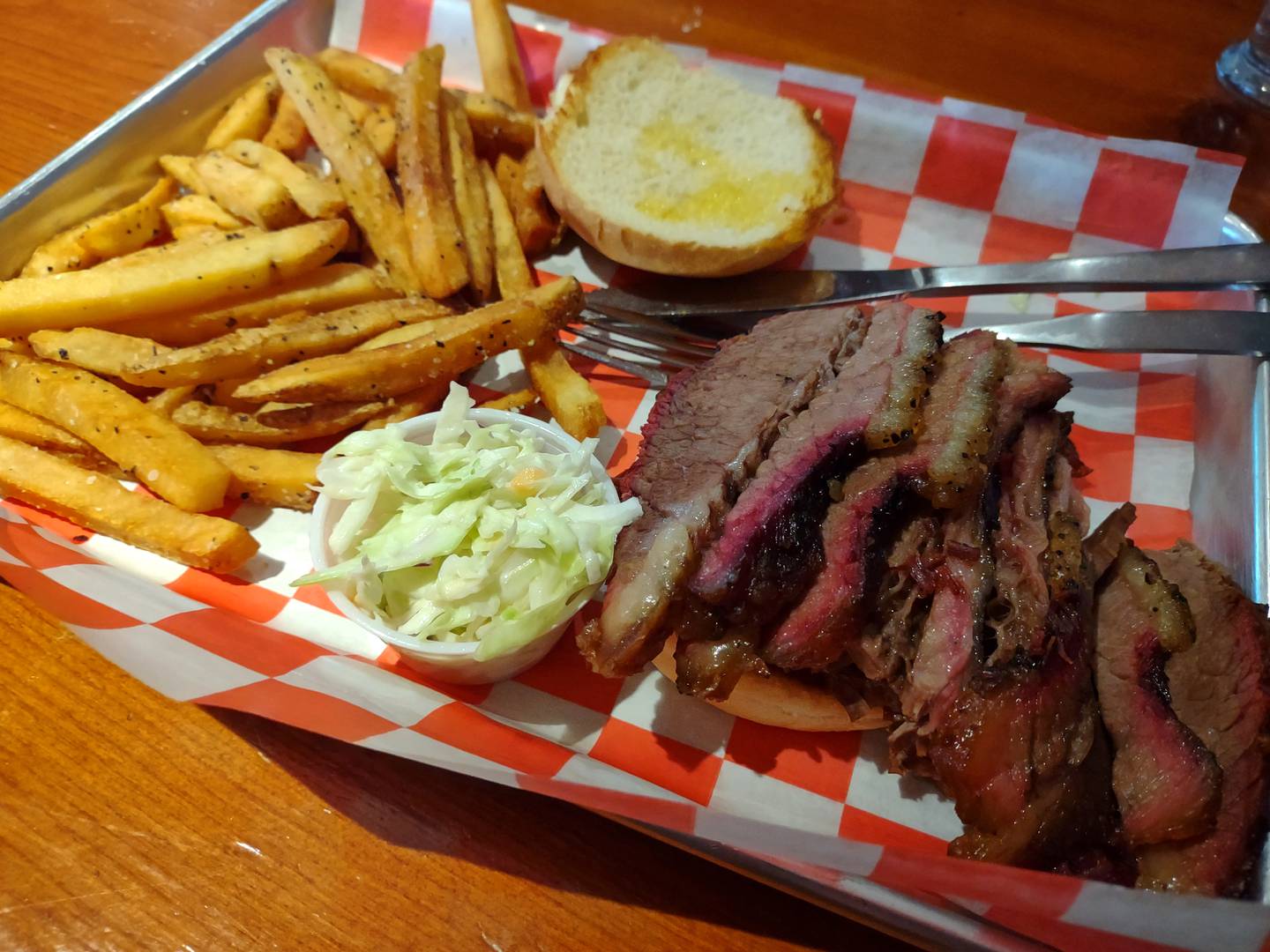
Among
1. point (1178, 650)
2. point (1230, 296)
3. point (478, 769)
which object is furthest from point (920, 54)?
point (478, 769)

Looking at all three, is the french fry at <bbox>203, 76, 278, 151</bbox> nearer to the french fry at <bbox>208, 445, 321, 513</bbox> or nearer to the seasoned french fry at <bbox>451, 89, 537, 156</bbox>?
the seasoned french fry at <bbox>451, 89, 537, 156</bbox>

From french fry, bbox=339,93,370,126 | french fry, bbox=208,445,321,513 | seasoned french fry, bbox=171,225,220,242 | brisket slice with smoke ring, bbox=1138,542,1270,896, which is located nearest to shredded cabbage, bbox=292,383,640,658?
french fry, bbox=208,445,321,513

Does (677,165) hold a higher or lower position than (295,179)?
higher

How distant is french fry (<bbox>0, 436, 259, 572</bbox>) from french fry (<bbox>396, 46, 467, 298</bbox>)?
0.87m

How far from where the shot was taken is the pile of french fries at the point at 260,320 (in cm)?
191

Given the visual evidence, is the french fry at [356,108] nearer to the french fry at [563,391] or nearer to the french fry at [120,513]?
the french fry at [563,391]

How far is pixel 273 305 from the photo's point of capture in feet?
7.09

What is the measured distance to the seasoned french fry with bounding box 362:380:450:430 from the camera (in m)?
2.09

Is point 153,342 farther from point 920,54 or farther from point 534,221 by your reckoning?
point 920,54

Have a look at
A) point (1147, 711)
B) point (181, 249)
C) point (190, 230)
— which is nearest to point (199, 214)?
point (190, 230)

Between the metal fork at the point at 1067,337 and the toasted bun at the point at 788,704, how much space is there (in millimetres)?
955

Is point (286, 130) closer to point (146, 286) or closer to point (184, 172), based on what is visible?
point (184, 172)

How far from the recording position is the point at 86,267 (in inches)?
92.4

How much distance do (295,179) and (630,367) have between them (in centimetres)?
113
